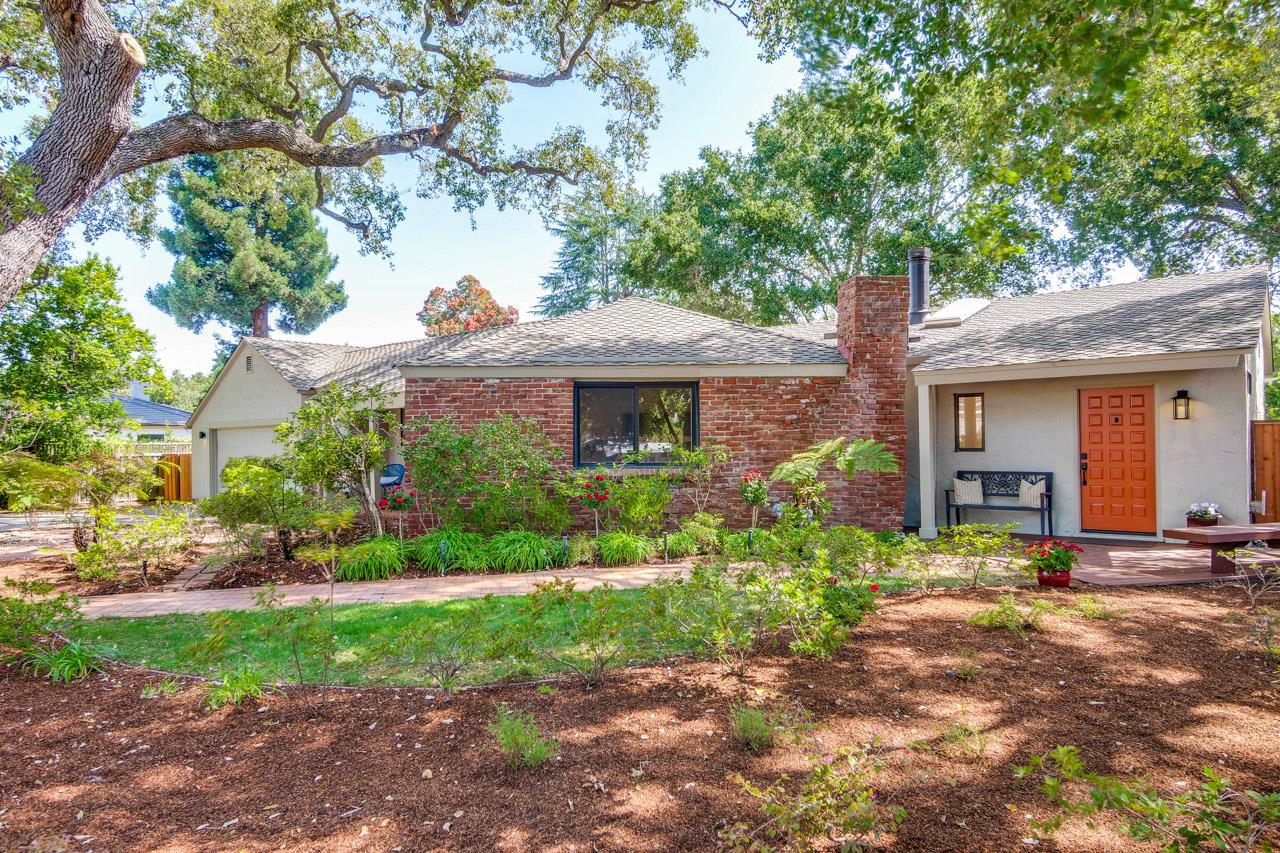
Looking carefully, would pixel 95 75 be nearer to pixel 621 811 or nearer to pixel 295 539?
pixel 295 539

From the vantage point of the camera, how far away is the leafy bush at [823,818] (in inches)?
77.8

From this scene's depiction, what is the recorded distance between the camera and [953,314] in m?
12.6

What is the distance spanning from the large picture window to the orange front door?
19.6 feet

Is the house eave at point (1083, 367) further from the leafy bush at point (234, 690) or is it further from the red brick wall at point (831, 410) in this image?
the leafy bush at point (234, 690)

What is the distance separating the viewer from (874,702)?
3.32m

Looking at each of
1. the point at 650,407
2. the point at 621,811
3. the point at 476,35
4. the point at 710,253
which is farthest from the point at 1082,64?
the point at 710,253

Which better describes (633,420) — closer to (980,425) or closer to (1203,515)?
(980,425)

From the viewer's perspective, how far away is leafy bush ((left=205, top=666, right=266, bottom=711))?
3.49 meters

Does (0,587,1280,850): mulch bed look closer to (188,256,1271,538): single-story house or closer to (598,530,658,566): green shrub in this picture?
(598,530,658,566): green shrub

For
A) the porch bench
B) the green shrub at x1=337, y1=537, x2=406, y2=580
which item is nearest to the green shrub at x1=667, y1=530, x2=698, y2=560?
the green shrub at x1=337, y1=537, x2=406, y2=580

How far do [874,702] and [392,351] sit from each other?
1528 centimetres

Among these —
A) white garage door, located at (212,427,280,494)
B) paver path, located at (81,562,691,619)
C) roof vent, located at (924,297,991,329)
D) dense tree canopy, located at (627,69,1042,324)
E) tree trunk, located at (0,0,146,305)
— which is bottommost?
paver path, located at (81,562,691,619)

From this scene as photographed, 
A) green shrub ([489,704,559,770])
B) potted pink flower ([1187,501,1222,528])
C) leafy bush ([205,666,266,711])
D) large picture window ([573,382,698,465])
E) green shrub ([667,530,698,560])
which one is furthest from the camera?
large picture window ([573,382,698,465])

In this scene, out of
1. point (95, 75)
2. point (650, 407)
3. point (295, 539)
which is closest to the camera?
point (95, 75)
